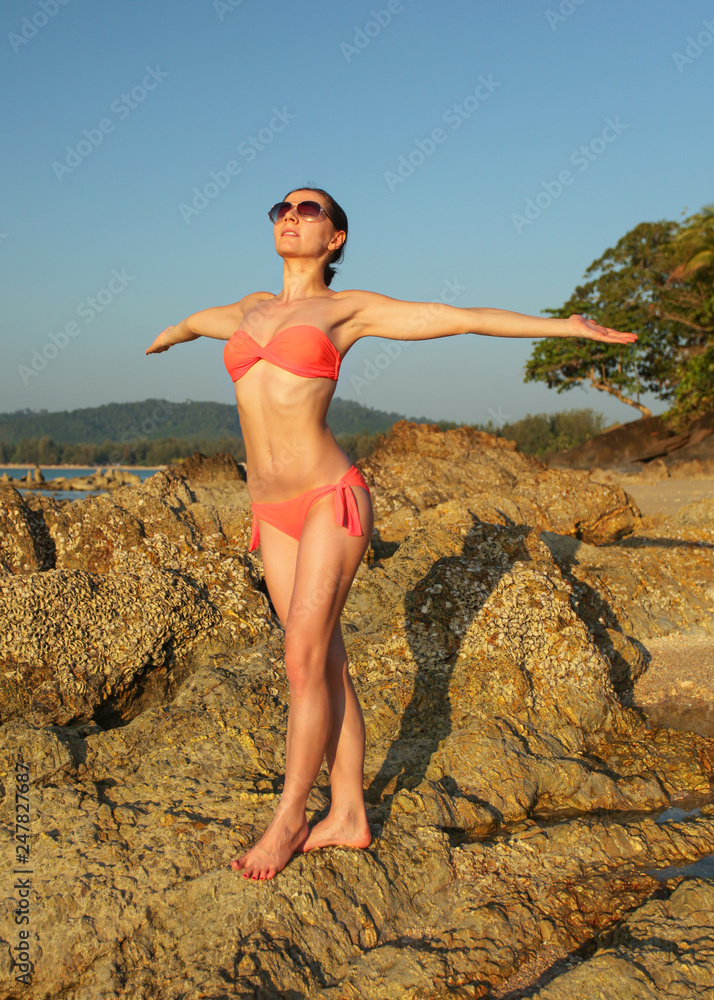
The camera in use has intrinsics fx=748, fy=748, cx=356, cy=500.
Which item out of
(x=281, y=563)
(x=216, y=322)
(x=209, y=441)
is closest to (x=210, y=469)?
(x=216, y=322)

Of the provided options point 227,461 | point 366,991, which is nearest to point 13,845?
point 366,991

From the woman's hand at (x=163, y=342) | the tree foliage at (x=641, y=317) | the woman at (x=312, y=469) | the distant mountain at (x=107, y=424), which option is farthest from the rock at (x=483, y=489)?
the distant mountain at (x=107, y=424)

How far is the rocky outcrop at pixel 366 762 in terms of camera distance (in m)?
2.10

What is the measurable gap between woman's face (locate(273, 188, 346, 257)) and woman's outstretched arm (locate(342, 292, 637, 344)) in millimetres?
250

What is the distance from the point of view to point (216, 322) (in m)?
3.01

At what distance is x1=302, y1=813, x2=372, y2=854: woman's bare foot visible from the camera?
248 centimetres

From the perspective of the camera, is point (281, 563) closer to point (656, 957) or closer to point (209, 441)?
point (656, 957)

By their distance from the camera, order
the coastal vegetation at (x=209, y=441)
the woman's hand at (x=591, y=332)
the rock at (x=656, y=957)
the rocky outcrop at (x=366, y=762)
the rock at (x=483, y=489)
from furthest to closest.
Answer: the coastal vegetation at (x=209, y=441) → the rock at (x=483, y=489) → the woman's hand at (x=591, y=332) → the rocky outcrop at (x=366, y=762) → the rock at (x=656, y=957)

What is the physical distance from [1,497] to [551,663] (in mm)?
3498

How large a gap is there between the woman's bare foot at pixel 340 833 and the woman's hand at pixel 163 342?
205cm

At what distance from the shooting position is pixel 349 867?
2.39 meters

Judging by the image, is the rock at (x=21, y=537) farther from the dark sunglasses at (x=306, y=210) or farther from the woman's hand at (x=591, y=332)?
the woman's hand at (x=591, y=332)

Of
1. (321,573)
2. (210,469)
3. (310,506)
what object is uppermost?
(210,469)

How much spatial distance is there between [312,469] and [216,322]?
0.85 meters
